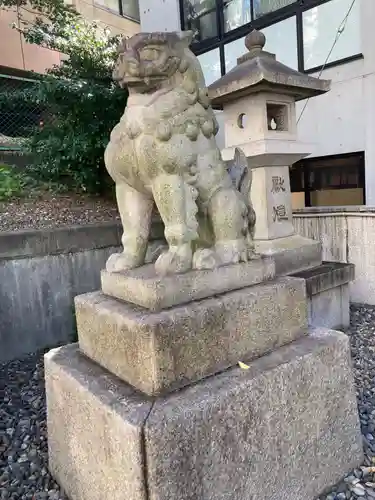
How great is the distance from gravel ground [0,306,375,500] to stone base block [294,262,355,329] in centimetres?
26

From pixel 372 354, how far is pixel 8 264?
3.16 m

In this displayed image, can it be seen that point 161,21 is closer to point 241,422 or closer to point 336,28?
point 336,28

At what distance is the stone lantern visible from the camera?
3482 mm

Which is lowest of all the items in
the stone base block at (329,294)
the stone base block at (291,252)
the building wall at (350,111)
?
the stone base block at (329,294)

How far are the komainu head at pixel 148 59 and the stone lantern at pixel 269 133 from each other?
1.96m

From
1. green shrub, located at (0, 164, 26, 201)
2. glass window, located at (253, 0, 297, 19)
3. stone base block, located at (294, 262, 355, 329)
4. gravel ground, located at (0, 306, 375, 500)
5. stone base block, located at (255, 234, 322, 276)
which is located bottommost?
gravel ground, located at (0, 306, 375, 500)

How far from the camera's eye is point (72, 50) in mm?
5141

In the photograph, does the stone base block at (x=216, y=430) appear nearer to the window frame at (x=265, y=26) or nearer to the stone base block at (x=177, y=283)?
the stone base block at (x=177, y=283)

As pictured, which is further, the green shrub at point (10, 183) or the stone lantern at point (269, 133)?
the green shrub at point (10, 183)

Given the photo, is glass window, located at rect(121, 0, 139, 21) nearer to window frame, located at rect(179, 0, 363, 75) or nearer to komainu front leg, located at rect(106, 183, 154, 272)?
window frame, located at rect(179, 0, 363, 75)

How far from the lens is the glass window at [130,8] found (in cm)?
1109

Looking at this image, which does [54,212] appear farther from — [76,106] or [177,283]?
[177,283]

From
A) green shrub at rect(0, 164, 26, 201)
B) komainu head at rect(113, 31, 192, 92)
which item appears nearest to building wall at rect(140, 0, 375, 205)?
green shrub at rect(0, 164, 26, 201)

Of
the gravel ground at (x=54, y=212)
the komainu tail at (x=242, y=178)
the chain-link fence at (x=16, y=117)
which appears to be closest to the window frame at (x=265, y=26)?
the chain-link fence at (x=16, y=117)
